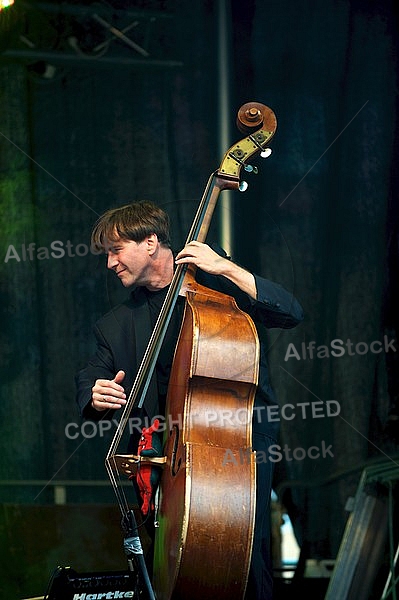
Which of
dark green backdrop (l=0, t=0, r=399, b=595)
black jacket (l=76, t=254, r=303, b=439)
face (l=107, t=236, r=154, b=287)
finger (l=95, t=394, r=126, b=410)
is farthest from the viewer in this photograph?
dark green backdrop (l=0, t=0, r=399, b=595)

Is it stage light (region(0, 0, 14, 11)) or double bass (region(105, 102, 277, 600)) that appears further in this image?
stage light (region(0, 0, 14, 11))

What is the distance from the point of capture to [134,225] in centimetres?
312

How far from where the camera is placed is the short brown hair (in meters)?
3.12

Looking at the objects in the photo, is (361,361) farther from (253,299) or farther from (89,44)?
(89,44)

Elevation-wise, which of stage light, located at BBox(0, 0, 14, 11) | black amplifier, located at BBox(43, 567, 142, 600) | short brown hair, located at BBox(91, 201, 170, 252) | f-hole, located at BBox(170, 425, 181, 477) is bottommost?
black amplifier, located at BBox(43, 567, 142, 600)

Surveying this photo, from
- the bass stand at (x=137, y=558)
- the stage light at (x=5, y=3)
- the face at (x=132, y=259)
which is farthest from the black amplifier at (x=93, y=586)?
the stage light at (x=5, y=3)

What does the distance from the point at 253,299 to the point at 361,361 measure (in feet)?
3.31

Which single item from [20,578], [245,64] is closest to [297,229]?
[245,64]

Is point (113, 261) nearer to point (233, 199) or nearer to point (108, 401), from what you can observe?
point (108, 401)

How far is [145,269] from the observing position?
3133 mm

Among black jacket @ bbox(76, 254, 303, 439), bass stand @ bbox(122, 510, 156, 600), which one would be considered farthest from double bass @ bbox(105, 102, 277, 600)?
black jacket @ bbox(76, 254, 303, 439)
